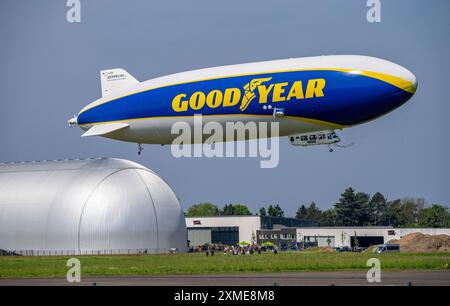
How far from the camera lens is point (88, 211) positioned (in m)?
120

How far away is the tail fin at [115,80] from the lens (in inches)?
2972

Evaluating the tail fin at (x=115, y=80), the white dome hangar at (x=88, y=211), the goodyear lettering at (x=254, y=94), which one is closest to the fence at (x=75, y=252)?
the white dome hangar at (x=88, y=211)

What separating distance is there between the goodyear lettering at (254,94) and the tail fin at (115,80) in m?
16.2

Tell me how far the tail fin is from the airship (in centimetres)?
1117

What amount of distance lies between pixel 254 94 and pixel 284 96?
7.95 ft

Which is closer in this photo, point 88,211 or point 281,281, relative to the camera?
point 281,281

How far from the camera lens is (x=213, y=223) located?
7525 inches

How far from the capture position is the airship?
55438mm

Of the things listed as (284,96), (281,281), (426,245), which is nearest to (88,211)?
(426,245)

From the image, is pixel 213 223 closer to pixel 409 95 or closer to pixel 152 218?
pixel 152 218

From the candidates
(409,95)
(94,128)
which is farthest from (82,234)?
(409,95)

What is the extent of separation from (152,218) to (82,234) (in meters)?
12.8

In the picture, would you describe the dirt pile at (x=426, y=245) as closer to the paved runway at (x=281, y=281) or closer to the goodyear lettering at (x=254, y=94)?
the paved runway at (x=281, y=281)

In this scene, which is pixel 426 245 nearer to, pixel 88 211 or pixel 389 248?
pixel 389 248
